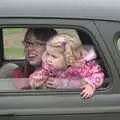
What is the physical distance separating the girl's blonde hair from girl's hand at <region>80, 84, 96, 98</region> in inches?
8.2

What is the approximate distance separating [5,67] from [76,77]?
2.05 ft

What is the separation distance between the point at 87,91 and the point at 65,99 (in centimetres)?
16

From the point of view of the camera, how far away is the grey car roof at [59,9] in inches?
173

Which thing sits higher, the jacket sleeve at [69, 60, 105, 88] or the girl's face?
the girl's face

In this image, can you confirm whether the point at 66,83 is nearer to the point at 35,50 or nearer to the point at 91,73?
the point at 91,73

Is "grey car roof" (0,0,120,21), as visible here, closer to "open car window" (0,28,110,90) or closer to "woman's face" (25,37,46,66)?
"open car window" (0,28,110,90)

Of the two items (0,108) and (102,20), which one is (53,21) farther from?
(0,108)

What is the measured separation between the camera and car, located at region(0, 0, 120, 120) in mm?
4316

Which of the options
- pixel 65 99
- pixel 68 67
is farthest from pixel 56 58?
pixel 65 99

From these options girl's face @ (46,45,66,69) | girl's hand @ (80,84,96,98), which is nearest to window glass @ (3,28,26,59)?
girl's face @ (46,45,66,69)

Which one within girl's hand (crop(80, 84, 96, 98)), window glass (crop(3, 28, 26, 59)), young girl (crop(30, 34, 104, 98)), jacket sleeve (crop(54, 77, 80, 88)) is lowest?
girl's hand (crop(80, 84, 96, 98))

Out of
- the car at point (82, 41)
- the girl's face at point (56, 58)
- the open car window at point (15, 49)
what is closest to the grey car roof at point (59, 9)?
the car at point (82, 41)

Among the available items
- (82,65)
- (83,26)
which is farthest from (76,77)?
(83,26)

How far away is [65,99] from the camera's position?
434 cm
